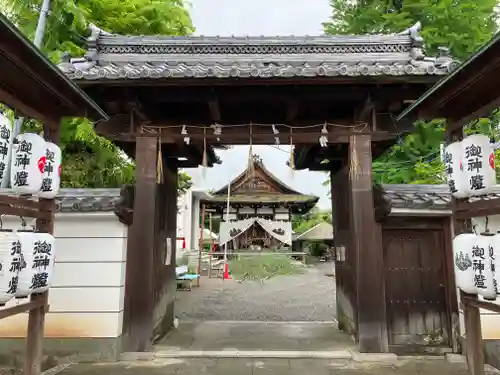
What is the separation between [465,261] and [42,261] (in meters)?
5.10

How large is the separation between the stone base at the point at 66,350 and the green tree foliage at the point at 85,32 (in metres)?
4.72

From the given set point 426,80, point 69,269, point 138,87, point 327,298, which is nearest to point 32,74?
point 138,87

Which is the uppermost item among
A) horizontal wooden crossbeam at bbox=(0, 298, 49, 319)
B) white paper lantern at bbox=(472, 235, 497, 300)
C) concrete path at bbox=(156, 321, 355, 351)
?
white paper lantern at bbox=(472, 235, 497, 300)

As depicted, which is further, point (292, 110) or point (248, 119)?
point (248, 119)

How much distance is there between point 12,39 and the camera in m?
3.37

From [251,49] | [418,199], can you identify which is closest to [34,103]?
[251,49]

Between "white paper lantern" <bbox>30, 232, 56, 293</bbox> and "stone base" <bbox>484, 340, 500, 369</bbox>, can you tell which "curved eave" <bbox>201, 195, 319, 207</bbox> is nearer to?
"stone base" <bbox>484, 340, 500, 369</bbox>

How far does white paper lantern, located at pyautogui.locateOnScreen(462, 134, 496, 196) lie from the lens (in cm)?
430

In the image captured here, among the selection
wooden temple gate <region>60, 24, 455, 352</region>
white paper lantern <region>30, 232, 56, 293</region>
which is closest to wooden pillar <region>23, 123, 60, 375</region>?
white paper lantern <region>30, 232, 56, 293</region>

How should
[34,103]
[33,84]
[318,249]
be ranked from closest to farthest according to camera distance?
1. [33,84]
2. [34,103]
3. [318,249]

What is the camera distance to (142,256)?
6.23 metres

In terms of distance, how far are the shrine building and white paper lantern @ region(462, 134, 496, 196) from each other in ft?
75.1

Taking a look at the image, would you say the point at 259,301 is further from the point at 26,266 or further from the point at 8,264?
the point at 8,264

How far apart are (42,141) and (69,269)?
8.20 feet
